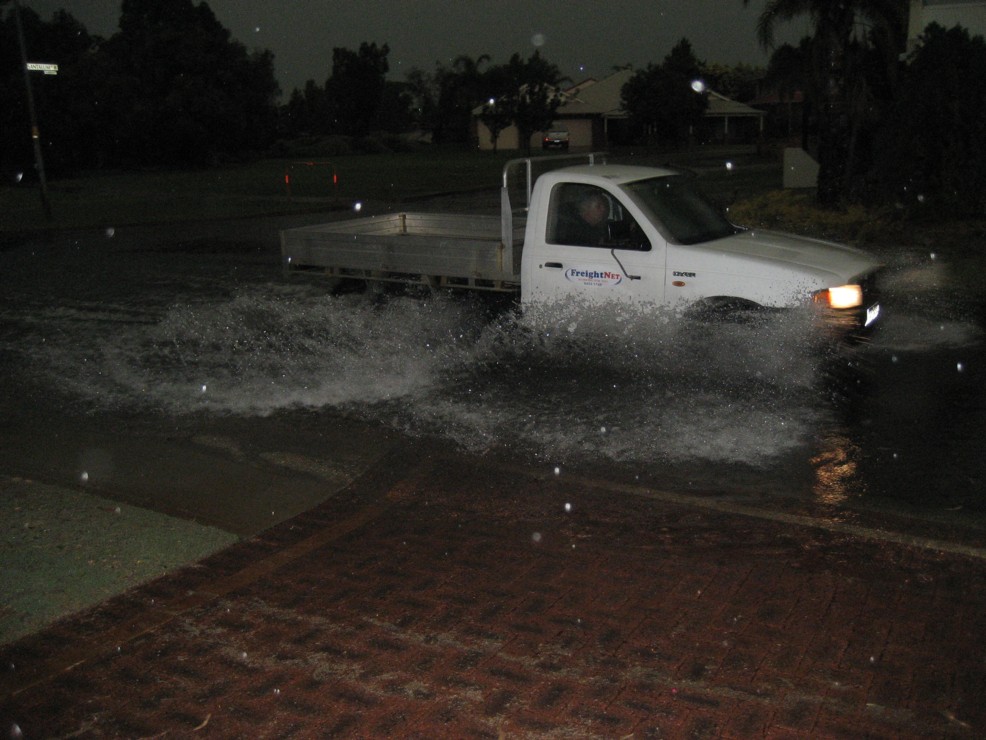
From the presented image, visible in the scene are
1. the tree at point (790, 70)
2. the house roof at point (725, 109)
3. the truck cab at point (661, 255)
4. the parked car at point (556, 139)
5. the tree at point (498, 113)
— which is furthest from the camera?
the house roof at point (725, 109)

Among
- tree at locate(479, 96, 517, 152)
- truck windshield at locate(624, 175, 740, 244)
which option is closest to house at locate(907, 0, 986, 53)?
truck windshield at locate(624, 175, 740, 244)

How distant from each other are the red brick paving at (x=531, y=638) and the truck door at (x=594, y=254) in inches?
116

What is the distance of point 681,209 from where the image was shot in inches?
344

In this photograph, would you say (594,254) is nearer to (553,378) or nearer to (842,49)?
(553,378)

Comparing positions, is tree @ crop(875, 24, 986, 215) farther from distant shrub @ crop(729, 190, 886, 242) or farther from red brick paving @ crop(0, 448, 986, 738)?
red brick paving @ crop(0, 448, 986, 738)

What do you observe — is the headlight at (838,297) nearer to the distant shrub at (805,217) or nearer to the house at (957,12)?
the distant shrub at (805,217)

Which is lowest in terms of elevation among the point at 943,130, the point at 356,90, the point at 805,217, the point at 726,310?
the point at 805,217

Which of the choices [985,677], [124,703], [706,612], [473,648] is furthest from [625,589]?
[124,703]

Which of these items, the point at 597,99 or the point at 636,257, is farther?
the point at 597,99

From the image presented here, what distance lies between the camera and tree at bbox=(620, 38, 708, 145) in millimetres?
59875

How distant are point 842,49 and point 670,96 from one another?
40.8 meters

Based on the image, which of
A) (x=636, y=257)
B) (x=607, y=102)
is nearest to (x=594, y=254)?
(x=636, y=257)

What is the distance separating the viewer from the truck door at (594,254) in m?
8.34

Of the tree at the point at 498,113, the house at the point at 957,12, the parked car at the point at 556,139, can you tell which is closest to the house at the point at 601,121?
the parked car at the point at 556,139
